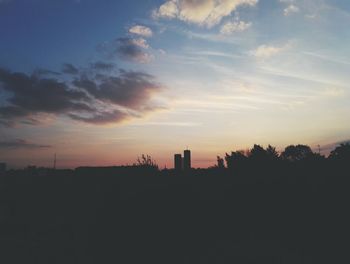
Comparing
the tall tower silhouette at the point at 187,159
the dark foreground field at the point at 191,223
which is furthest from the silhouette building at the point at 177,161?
the dark foreground field at the point at 191,223

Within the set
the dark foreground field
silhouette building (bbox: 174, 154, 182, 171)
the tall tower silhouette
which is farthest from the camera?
the tall tower silhouette

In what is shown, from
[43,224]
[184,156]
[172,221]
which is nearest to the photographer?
[172,221]

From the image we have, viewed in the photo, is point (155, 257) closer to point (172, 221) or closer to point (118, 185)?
point (172, 221)

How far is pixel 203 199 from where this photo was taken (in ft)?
46.8

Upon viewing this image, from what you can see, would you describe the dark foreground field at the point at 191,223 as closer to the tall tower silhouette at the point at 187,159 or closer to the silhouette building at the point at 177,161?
the silhouette building at the point at 177,161

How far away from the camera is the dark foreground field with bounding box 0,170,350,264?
35.6ft

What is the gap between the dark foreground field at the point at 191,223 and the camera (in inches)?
427

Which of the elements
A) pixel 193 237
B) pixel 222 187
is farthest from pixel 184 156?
pixel 193 237

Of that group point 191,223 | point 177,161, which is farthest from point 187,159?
point 191,223

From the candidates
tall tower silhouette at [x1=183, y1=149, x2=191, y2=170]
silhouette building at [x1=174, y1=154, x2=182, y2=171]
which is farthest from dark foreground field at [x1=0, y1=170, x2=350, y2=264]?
tall tower silhouette at [x1=183, y1=149, x2=191, y2=170]

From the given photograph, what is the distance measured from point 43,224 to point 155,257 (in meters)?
8.01

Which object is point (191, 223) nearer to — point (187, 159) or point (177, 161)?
point (177, 161)

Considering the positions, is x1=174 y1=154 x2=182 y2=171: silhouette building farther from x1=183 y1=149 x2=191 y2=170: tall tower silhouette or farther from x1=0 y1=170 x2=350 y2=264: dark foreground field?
x1=0 y1=170 x2=350 y2=264: dark foreground field

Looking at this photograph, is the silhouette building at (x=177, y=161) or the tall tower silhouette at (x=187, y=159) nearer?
the silhouette building at (x=177, y=161)
